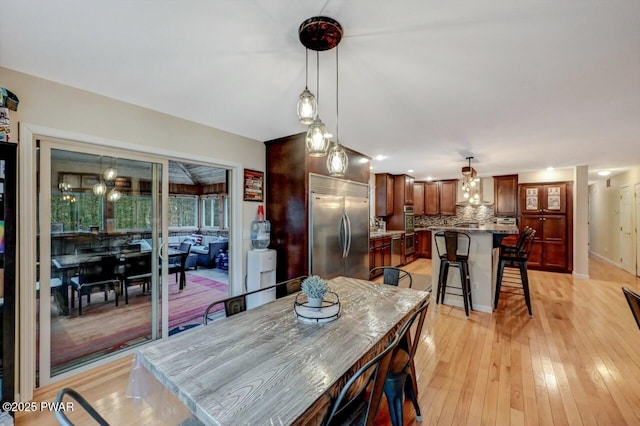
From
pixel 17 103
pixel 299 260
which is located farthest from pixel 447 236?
pixel 17 103

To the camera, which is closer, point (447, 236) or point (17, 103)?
point (17, 103)

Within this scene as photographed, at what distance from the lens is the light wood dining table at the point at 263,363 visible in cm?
88

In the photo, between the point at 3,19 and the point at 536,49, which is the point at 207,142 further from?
the point at 536,49

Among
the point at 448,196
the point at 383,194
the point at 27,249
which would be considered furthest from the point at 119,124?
the point at 448,196

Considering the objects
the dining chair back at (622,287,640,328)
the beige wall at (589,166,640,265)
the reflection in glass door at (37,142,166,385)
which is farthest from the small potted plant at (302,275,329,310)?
the beige wall at (589,166,640,265)

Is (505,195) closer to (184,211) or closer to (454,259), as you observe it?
(454,259)

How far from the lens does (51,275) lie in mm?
2215

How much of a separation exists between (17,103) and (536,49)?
354 centimetres

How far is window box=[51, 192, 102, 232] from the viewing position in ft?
7.40

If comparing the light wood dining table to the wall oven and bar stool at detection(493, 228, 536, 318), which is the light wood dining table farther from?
the wall oven

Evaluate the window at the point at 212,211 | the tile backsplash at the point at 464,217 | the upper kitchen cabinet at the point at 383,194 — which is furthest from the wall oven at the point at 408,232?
the window at the point at 212,211

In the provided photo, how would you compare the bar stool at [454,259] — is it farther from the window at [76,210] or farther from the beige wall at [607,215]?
the beige wall at [607,215]

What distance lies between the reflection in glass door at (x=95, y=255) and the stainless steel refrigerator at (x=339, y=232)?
69.9 inches

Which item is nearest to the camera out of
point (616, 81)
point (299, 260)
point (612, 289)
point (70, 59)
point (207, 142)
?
point (70, 59)
